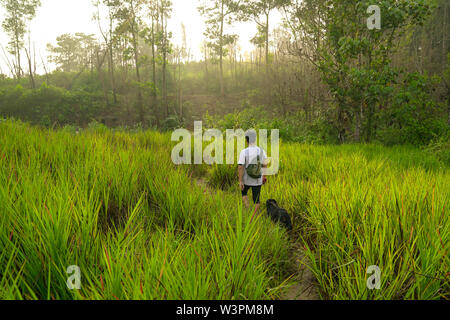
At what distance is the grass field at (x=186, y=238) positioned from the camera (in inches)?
50.0

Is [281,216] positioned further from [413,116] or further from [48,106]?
[48,106]

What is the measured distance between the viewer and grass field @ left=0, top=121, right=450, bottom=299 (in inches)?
50.0

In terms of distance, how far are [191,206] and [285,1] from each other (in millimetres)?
10536

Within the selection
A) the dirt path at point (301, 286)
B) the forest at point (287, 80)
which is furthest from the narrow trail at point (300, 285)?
the forest at point (287, 80)

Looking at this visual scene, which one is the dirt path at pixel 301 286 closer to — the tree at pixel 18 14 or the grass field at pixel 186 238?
the grass field at pixel 186 238

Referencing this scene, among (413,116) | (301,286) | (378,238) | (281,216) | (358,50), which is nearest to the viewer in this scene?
(378,238)

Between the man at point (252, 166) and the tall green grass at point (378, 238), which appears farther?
the man at point (252, 166)

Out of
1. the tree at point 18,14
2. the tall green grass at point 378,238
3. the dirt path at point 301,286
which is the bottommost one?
the dirt path at point 301,286

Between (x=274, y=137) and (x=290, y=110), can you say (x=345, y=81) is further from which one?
(x=290, y=110)

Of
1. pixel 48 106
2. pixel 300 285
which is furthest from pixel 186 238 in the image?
pixel 48 106

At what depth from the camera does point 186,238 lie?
88.3 inches

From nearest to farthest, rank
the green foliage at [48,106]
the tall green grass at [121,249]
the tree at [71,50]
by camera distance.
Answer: the tall green grass at [121,249], the green foliage at [48,106], the tree at [71,50]

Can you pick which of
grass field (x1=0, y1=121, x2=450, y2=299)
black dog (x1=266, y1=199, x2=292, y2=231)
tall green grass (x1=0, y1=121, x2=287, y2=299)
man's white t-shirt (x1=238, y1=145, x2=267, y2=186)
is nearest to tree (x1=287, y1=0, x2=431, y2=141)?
grass field (x1=0, y1=121, x2=450, y2=299)

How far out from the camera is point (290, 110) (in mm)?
13000
